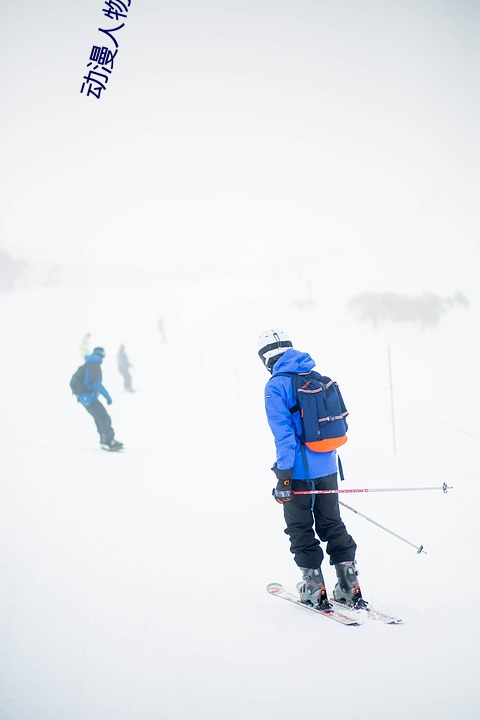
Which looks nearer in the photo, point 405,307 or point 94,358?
point 94,358

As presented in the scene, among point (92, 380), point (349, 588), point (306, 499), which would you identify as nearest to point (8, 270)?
point (92, 380)

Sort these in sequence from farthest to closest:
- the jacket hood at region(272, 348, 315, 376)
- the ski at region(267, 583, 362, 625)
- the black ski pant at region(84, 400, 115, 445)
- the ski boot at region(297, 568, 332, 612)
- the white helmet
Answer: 1. the black ski pant at region(84, 400, 115, 445)
2. the white helmet
3. the jacket hood at region(272, 348, 315, 376)
4. the ski boot at region(297, 568, 332, 612)
5. the ski at region(267, 583, 362, 625)

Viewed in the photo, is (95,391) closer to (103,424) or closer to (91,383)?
(91,383)

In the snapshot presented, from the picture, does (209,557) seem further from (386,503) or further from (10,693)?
(386,503)

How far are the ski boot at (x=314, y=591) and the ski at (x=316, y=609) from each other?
1.2 inches

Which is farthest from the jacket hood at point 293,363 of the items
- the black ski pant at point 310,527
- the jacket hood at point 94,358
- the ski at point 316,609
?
the jacket hood at point 94,358

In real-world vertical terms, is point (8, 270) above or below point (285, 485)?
above

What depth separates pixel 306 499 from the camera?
2865mm

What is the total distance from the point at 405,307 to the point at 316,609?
3648cm

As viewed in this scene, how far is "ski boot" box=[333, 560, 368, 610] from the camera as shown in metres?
2.81

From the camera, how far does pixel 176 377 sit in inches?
734

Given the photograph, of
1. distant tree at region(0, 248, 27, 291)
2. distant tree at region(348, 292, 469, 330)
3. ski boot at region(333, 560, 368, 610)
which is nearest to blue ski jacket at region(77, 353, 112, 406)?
ski boot at region(333, 560, 368, 610)

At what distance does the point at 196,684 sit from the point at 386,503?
3665mm

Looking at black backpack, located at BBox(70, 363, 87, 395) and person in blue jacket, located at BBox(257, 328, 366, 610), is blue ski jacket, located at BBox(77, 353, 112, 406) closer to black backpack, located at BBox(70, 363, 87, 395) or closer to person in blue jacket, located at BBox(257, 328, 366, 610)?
black backpack, located at BBox(70, 363, 87, 395)
